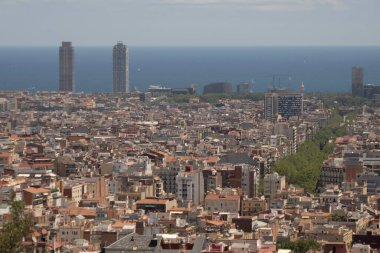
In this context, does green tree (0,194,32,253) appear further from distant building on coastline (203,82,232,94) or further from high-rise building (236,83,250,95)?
distant building on coastline (203,82,232,94)

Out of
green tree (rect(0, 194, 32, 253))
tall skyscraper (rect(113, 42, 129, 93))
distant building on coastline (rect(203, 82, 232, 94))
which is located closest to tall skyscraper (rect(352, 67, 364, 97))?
distant building on coastline (rect(203, 82, 232, 94))

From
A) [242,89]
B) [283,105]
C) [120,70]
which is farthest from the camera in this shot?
[120,70]

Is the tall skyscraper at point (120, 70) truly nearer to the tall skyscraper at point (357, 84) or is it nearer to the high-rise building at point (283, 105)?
the tall skyscraper at point (357, 84)

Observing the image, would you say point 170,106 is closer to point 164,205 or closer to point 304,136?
point 304,136

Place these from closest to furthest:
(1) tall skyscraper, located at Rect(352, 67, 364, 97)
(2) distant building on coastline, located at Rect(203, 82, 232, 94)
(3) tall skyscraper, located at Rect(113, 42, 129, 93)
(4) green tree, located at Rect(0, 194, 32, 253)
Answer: (4) green tree, located at Rect(0, 194, 32, 253) → (1) tall skyscraper, located at Rect(352, 67, 364, 97) → (2) distant building on coastline, located at Rect(203, 82, 232, 94) → (3) tall skyscraper, located at Rect(113, 42, 129, 93)

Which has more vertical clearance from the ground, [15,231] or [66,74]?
[66,74]

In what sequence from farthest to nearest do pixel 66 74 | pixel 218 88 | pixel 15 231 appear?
1. pixel 66 74
2. pixel 218 88
3. pixel 15 231

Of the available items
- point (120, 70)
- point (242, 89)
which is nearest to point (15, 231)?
point (242, 89)

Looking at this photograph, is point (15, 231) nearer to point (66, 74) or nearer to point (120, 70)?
point (66, 74)
